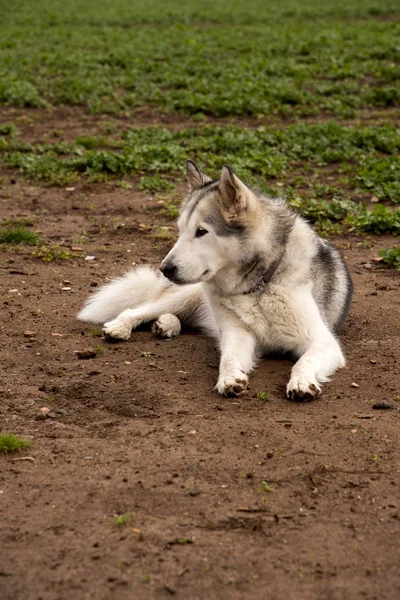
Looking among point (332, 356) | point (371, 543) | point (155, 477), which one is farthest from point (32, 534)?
point (332, 356)

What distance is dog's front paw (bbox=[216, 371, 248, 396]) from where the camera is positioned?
5.21 meters

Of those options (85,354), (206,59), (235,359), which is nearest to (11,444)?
(85,354)

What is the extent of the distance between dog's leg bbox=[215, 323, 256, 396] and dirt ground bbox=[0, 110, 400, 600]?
93 mm

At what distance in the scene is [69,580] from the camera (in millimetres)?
3359

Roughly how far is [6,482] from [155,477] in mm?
756

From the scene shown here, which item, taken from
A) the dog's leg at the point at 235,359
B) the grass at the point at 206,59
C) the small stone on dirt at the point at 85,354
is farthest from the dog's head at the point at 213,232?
the grass at the point at 206,59

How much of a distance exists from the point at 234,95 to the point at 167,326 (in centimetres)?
911

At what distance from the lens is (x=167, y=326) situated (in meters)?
6.54

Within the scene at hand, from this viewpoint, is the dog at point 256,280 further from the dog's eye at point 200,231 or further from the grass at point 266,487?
the grass at point 266,487

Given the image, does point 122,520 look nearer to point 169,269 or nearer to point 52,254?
point 169,269

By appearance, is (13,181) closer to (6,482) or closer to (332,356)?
(332,356)

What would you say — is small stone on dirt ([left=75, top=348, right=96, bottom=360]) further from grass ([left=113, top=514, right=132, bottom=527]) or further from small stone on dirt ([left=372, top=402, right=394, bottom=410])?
grass ([left=113, top=514, right=132, bottom=527])

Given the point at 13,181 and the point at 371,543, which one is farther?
the point at 13,181

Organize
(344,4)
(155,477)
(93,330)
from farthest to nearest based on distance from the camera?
1. (344,4)
2. (93,330)
3. (155,477)
